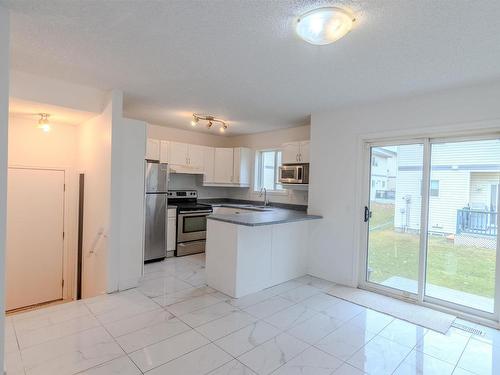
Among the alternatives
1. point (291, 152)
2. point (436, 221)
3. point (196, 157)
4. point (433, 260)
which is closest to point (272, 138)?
point (291, 152)

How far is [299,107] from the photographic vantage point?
13.1 feet

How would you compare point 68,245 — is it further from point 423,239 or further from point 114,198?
point 423,239

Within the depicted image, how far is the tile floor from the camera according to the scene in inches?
83.6

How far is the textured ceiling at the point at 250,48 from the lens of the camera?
5.82 ft

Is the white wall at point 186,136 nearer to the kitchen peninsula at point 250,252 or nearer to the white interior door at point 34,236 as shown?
the white interior door at point 34,236

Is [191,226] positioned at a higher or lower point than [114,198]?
lower

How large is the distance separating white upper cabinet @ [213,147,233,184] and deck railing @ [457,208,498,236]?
4019mm

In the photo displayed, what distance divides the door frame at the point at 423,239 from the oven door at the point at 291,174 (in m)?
1.06

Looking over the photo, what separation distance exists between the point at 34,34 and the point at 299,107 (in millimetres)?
2957

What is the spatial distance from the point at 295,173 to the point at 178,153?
226 centimetres

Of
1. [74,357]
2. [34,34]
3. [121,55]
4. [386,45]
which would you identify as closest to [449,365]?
[386,45]

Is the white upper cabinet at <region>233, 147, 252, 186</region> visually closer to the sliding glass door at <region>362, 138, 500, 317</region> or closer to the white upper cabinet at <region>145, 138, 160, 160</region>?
the white upper cabinet at <region>145, 138, 160, 160</region>

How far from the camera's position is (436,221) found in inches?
130

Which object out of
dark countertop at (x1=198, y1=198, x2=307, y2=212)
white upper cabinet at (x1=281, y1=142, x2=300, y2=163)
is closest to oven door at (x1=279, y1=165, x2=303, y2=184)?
white upper cabinet at (x1=281, y1=142, x2=300, y2=163)
